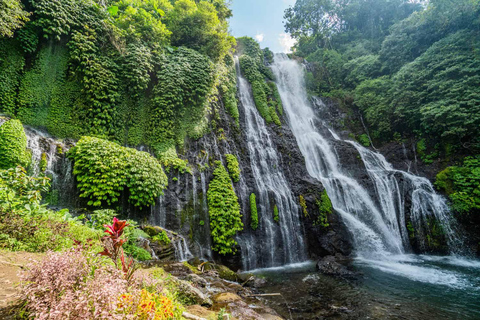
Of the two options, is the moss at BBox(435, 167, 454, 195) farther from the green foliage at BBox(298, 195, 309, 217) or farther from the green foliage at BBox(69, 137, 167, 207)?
the green foliage at BBox(69, 137, 167, 207)

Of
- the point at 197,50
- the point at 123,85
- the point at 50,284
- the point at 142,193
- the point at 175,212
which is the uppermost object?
the point at 197,50

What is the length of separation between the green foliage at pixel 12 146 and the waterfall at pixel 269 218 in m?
8.68

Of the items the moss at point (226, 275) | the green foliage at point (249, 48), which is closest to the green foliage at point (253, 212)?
the moss at point (226, 275)

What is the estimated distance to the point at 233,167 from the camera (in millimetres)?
12234

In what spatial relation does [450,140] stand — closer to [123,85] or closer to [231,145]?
[231,145]

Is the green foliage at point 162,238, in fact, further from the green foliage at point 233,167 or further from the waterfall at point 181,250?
the green foliage at point 233,167

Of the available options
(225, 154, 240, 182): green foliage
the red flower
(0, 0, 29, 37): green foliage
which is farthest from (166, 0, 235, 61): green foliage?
the red flower

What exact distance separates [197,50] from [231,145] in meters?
6.95

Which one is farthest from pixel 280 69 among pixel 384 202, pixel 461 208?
pixel 461 208

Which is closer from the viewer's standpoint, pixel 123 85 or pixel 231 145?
pixel 123 85

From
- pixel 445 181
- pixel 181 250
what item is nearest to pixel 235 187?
pixel 181 250

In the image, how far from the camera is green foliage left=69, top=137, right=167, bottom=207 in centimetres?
773

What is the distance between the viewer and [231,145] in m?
13.5

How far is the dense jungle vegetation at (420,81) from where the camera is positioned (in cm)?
1376
